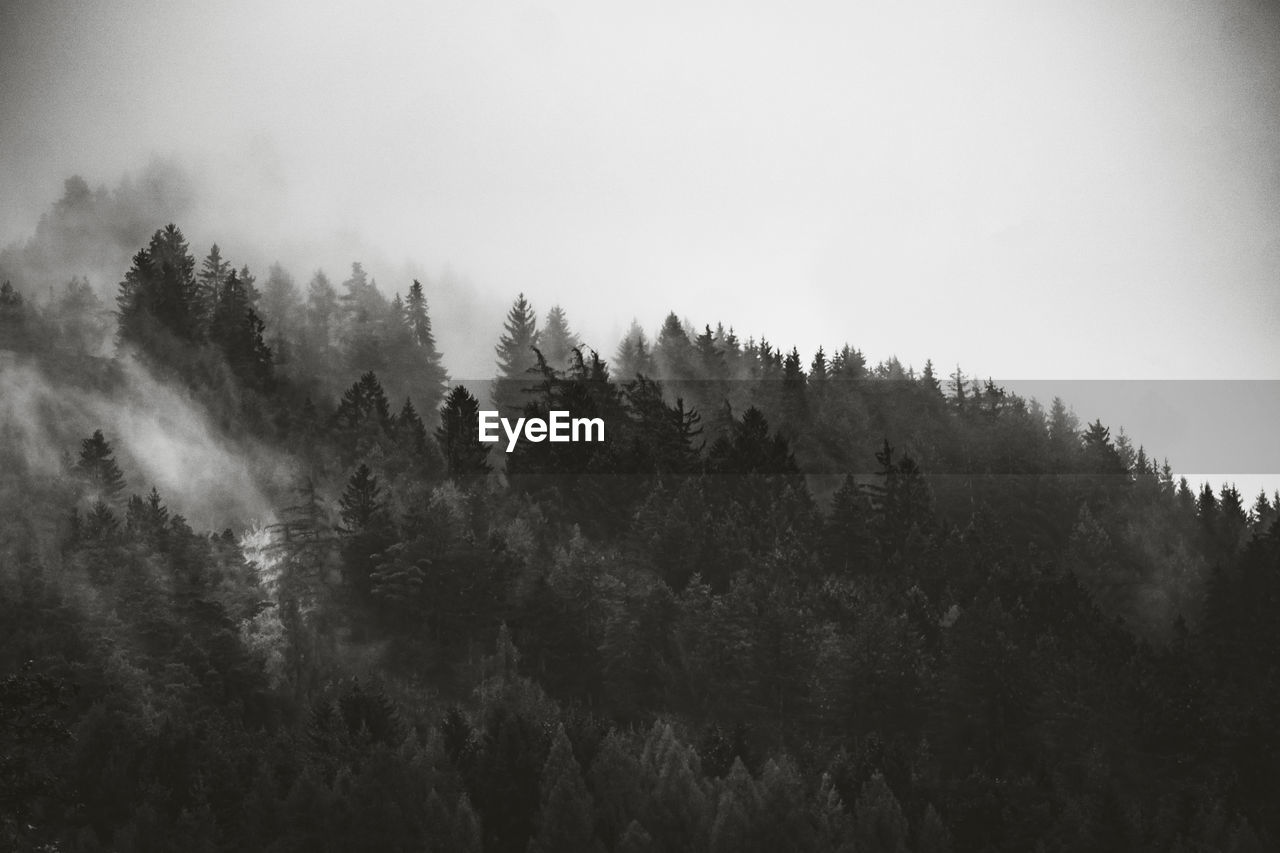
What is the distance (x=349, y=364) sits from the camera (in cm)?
14388

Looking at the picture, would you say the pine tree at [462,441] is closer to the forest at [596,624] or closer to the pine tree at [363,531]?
the forest at [596,624]

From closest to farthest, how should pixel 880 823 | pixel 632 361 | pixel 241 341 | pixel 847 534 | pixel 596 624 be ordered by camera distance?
pixel 880 823
pixel 596 624
pixel 847 534
pixel 241 341
pixel 632 361

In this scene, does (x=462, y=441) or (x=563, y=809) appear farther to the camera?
(x=462, y=441)

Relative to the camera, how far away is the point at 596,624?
87.3 m

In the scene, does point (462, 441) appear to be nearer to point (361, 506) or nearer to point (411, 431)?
point (411, 431)

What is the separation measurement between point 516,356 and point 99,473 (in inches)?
2134

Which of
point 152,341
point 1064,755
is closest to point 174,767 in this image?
point 1064,755

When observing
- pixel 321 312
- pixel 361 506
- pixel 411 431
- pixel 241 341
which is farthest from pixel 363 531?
pixel 321 312

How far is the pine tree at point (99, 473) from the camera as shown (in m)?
100

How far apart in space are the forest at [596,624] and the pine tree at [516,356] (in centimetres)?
124

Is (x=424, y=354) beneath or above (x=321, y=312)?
beneath

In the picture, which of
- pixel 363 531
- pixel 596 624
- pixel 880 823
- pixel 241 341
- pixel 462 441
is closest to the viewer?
pixel 880 823

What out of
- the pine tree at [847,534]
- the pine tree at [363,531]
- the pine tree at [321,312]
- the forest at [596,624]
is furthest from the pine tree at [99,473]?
the pine tree at [847,534]

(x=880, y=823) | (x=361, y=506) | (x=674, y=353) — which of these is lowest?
(x=880, y=823)
